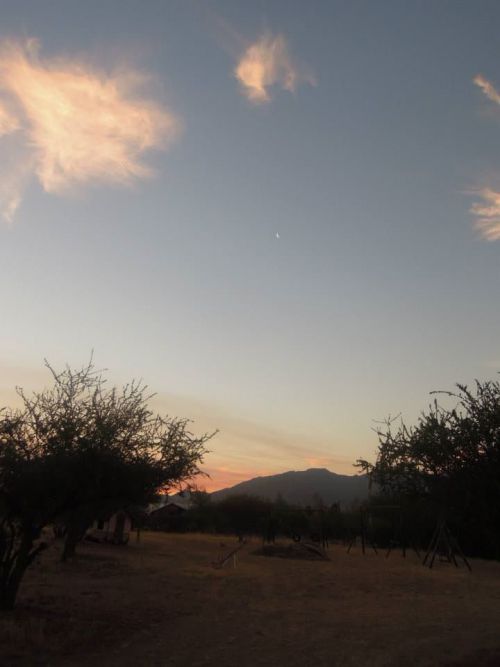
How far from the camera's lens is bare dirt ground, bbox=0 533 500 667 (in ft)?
36.1

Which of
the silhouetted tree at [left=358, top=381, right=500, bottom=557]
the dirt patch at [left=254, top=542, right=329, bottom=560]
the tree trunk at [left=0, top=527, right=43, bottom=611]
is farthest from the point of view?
the dirt patch at [left=254, top=542, right=329, bottom=560]

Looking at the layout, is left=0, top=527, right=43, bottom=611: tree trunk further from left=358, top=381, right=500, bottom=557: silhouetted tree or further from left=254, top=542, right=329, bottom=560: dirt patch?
left=254, top=542, right=329, bottom=560: dirt patch

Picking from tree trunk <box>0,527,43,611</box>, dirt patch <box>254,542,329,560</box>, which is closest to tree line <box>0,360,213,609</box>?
tree trunk <box>0,527,43,611</box>

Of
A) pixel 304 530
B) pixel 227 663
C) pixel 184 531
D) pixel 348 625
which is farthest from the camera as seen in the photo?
pixel 184 531

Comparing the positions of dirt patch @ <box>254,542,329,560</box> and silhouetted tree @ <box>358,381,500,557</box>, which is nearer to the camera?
silhouetted tree @ <box>358,381,500,557</box>

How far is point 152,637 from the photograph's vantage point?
12.7 m

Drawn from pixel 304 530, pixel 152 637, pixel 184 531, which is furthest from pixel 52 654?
pixel 184 531

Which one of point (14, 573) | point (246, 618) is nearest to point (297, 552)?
point (246, 618)

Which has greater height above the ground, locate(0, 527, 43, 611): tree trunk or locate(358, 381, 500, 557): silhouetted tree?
locate(358, 381, 500, 557): silhouetted tree

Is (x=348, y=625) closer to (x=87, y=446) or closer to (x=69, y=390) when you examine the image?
(x=87, y=446)

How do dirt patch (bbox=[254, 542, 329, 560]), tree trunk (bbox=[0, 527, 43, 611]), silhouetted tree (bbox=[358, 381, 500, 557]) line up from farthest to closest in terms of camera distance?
dirt patch (bbox=[254, 542, 329, 560]) → tree trunk (bbox=[0, 527, 43, 611]) → silhouetted tree (bbox=[358, 381, 500, 557])

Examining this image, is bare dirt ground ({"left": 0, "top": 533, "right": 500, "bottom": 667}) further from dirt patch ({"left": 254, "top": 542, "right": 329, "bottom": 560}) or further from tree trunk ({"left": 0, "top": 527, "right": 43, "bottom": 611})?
dirt patch ({"left": 254, "top": 542, "right": 329, "bottom": 560})

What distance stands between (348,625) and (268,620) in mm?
2055

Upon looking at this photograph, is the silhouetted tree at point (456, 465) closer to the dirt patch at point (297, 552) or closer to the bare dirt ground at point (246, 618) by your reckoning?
the bare dirt ground at point (246, 618)
